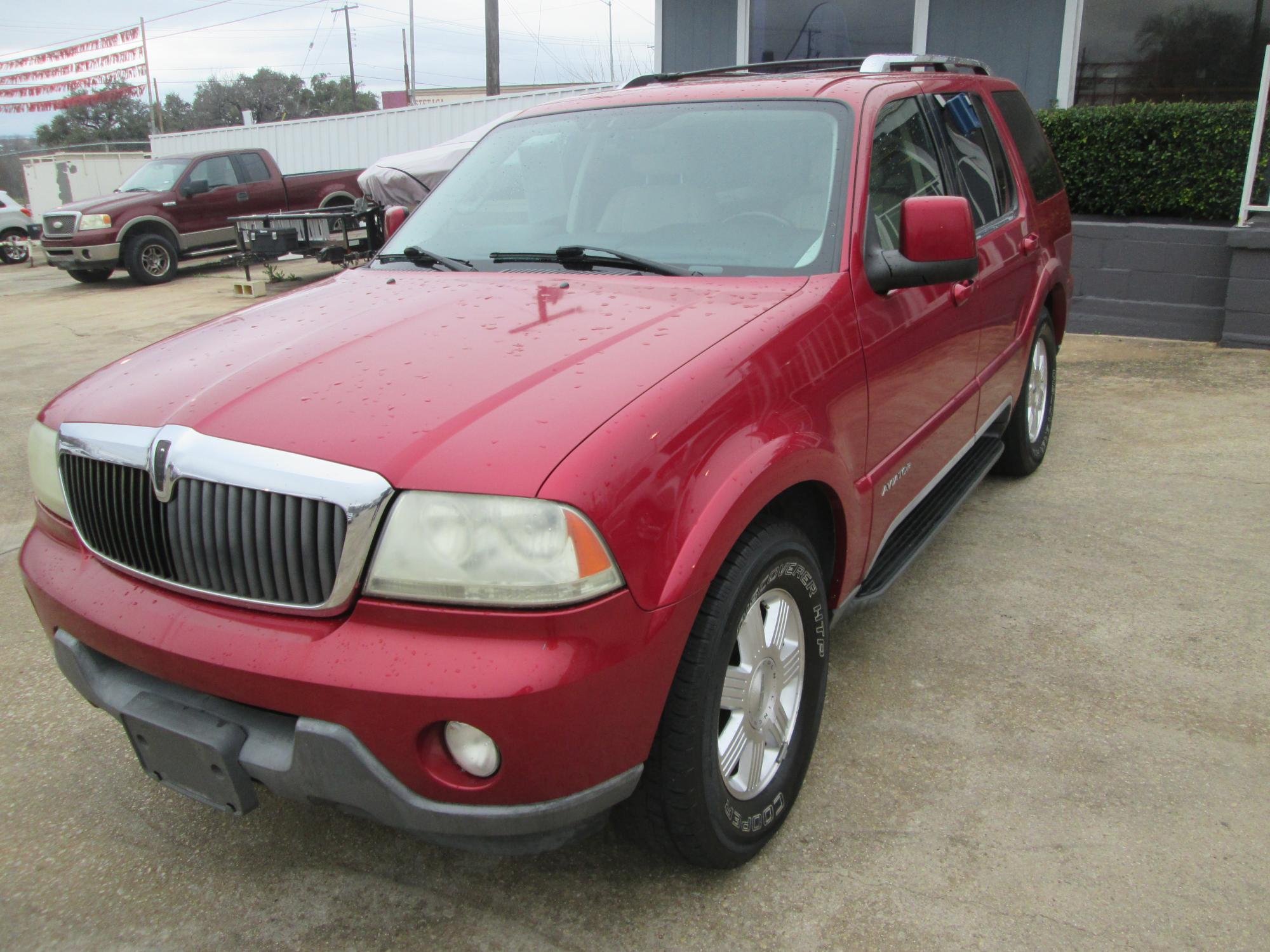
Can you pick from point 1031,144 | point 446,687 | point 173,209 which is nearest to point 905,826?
point 446,687

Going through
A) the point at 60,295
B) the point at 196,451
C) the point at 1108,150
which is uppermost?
the point at 1108,150

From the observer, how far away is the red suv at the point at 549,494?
1808mm

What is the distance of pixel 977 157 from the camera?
4.00 m

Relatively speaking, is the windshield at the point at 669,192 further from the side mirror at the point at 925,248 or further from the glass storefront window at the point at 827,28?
the glass storefront window at the point at 827,28

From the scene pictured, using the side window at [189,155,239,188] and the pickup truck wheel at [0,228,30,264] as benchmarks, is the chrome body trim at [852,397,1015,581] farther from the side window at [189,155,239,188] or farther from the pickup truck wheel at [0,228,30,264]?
the pickup truck wheel at [0,228,30,264]

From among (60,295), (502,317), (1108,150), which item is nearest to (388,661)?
(502,317)

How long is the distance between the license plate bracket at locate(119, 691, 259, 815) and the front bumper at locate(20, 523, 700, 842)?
63 millimetres

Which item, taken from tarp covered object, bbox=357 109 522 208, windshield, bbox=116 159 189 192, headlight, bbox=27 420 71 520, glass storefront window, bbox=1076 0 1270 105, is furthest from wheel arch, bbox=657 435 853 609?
windshield, bbox=116 159 189 192

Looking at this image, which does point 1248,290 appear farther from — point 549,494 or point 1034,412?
point 549,494

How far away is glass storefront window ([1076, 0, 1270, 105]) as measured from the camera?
984 centimetres

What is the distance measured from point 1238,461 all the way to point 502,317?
167 inches

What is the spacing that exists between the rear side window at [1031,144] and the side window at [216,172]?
1354cm

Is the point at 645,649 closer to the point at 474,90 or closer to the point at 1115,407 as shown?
the point at 1115,407

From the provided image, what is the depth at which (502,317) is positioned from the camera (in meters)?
2.54
